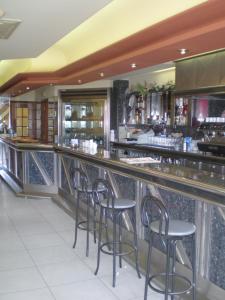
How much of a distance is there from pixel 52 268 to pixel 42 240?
2.90 ft

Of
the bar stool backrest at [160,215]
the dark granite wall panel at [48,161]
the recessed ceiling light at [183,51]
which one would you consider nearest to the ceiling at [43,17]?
the recessed ceiling light at [183,51]

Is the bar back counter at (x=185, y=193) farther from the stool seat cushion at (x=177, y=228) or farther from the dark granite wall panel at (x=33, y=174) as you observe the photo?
the dark granite wall panel at (x=33, y=174)

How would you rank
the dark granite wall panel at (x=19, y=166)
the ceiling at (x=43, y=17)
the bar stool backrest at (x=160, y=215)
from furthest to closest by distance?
the dark granite wall panel at (x=19, y=166), the ceiling at (x=43, y=17), the bar stool backrest at (x=160, y=215)

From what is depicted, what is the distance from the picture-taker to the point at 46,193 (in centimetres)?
701

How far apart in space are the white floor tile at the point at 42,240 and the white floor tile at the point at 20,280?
70 centimetres

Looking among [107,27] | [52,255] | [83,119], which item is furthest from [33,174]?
[107,27]

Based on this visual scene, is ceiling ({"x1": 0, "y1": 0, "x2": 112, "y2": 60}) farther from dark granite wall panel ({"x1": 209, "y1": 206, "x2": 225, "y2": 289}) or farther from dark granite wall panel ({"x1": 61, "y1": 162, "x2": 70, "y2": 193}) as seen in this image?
dark granite wall panel ({"x1": 61, "y1": 162, "x2": 70, "y2": 193})

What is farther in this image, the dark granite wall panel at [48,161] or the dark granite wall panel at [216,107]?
the dark granite wall panel at [48,161]

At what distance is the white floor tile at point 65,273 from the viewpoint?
136 inches

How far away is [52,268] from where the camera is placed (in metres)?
3.72

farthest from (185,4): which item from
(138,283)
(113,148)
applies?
(113,148)

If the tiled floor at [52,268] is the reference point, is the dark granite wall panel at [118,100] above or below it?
above

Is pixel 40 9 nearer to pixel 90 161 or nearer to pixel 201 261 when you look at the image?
pixel 90 161

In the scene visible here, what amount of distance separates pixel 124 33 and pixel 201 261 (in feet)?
Result: 9.57
